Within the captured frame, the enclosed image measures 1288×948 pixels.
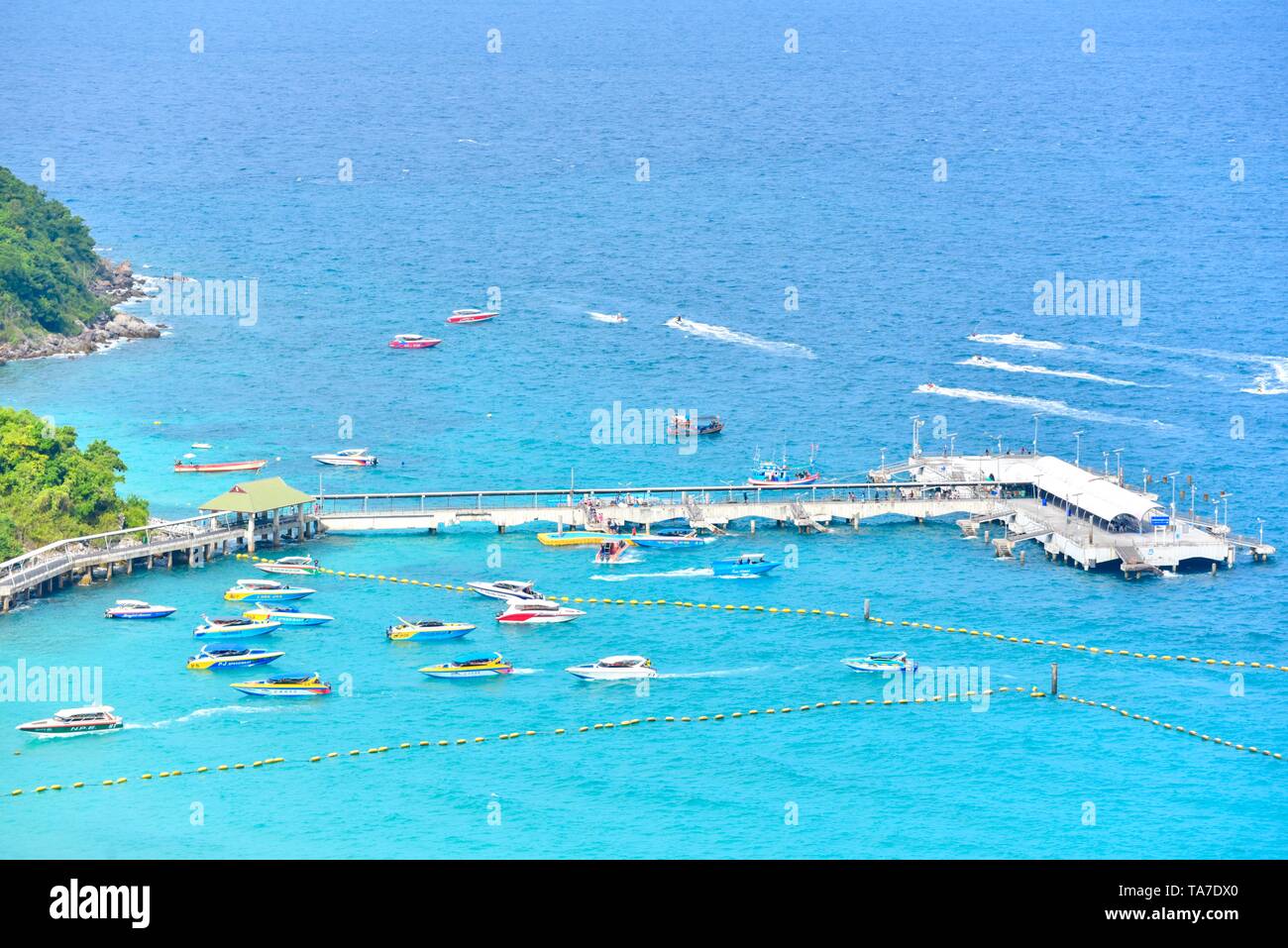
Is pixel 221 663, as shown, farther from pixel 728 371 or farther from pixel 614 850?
pixel 728 371

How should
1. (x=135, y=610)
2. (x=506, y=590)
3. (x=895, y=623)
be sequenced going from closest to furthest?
1. (x=135, y=610)
2. (x=895, y=623)
3. (x=506, y=590)

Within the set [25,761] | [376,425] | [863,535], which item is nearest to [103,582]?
[25,761]

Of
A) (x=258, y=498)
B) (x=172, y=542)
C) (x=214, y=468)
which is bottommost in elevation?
(x=172, y=542)

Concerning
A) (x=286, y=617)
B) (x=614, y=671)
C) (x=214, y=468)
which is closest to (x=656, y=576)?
(x=614, y=671)

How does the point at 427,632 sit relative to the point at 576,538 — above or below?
below

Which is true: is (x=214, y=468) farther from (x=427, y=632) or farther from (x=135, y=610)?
(x=427, y=632)

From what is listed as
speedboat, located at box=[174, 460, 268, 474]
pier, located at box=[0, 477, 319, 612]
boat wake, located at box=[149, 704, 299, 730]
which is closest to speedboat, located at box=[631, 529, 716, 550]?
pier, located at box=[0, 477, 319, 612]
